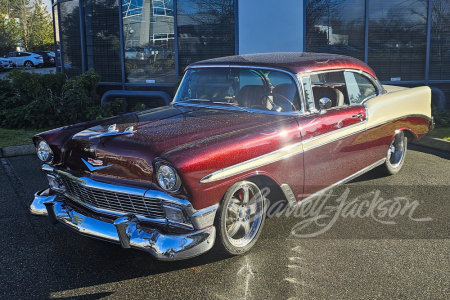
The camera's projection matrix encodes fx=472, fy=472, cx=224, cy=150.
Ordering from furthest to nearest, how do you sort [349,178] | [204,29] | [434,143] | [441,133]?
[204,29] → [441,133] → [434,143] → [349,178]

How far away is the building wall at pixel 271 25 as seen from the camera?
29.4ft

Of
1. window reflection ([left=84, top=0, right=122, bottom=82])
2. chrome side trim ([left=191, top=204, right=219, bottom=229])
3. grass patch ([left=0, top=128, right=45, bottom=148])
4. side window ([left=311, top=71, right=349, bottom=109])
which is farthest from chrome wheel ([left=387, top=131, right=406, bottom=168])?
window reflection ([left=84, top=0, right=122, bottom=82])

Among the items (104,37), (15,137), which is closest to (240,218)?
(15,137)

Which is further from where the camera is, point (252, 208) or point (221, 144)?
point (252, 208)

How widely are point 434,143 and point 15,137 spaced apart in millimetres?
6754

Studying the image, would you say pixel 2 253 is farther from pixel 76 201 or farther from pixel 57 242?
pixel 76 201

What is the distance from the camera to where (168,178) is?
128 inches

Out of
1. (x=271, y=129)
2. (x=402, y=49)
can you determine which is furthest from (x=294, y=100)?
(x=402, y=49)

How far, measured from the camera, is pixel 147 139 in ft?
11.7

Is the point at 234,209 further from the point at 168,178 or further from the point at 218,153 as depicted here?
the point at 168,178

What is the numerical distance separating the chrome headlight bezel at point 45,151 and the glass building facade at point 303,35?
578 cm

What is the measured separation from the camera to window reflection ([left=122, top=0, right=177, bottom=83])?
974 cm

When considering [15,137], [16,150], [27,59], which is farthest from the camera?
[27,59]

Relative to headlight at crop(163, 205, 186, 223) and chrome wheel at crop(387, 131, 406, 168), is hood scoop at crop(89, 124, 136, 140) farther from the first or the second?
chrome wheel at crop(387, 131, 406, 168)
